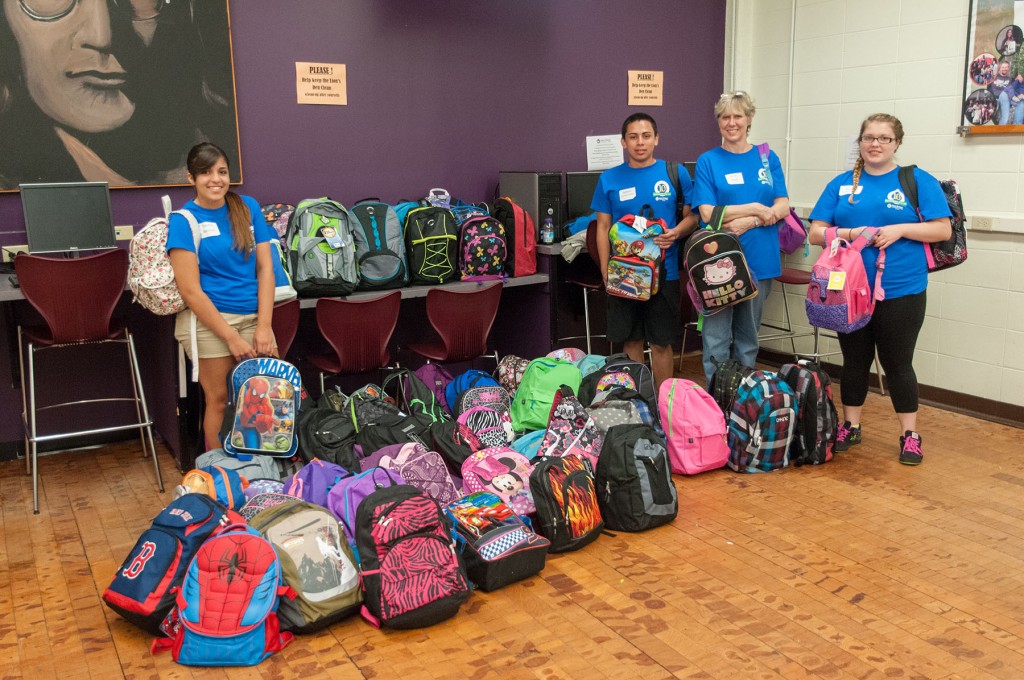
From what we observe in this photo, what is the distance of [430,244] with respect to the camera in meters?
4.80

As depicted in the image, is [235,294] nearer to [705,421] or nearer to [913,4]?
[705,421]

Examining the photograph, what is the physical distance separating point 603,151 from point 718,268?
1.93 m

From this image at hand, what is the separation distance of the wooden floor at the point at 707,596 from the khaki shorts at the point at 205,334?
2.31 feet

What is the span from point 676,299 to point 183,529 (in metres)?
2.76

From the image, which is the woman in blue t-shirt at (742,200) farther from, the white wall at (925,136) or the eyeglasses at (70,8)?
the eyeglasses at (70,8)

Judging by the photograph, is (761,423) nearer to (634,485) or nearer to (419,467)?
(634,485)

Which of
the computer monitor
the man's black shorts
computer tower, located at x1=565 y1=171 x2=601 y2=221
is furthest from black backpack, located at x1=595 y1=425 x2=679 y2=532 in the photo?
the computer monitor

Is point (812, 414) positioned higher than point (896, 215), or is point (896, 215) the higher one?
point (896, 215)

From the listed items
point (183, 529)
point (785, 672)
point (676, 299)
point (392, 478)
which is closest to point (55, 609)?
point (183, 529)

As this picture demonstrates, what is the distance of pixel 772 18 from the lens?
595 centimetres

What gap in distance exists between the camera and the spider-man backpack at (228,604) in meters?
2.66

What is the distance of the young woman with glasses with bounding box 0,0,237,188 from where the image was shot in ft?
14.3

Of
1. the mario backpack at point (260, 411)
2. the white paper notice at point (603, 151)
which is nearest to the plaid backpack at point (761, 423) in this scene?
the mario backpack at point (260, 411)

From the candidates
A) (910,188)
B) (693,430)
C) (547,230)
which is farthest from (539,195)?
(910,188)
